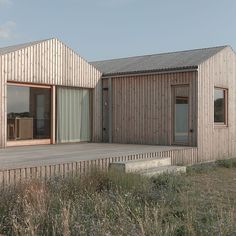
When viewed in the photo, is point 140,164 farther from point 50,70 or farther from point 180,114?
point 50,70

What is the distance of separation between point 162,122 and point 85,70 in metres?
3.57

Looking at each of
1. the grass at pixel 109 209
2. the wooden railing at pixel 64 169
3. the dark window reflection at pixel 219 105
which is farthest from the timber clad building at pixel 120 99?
the grass at pixel 109 209

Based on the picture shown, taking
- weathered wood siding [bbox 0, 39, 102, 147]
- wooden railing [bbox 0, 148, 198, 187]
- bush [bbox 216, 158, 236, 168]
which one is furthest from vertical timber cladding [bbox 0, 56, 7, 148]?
bush [bbox 216, 158, 236, 168]

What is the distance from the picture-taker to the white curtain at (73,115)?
1529 centimetres

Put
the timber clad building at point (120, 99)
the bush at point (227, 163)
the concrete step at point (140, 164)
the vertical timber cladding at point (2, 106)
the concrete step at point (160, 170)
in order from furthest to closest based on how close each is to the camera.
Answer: the bush at point (227, 163)
the timber clad building at point (120, 99)
the vertical timber cladding at point (2, 106)
the concrete step at point (160, 170)
the concrete step at point (140, 164)

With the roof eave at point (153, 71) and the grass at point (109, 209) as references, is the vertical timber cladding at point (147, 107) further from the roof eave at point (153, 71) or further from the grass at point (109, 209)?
the grass at point (109, 209)

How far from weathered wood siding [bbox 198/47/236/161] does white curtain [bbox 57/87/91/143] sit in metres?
4.46

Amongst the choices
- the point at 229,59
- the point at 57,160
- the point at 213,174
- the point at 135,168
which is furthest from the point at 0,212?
the point at 229,59

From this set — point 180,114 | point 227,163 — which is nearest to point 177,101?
point 180,114

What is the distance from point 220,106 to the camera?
53.1 feet

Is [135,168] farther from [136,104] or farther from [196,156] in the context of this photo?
[136,104]

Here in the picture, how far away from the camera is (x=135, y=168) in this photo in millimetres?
10172

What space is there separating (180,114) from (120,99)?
8.69ft

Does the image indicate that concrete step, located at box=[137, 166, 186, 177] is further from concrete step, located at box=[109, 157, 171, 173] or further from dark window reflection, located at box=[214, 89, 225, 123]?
dark window reflection, located at box=[214, 89, 225, 123]
